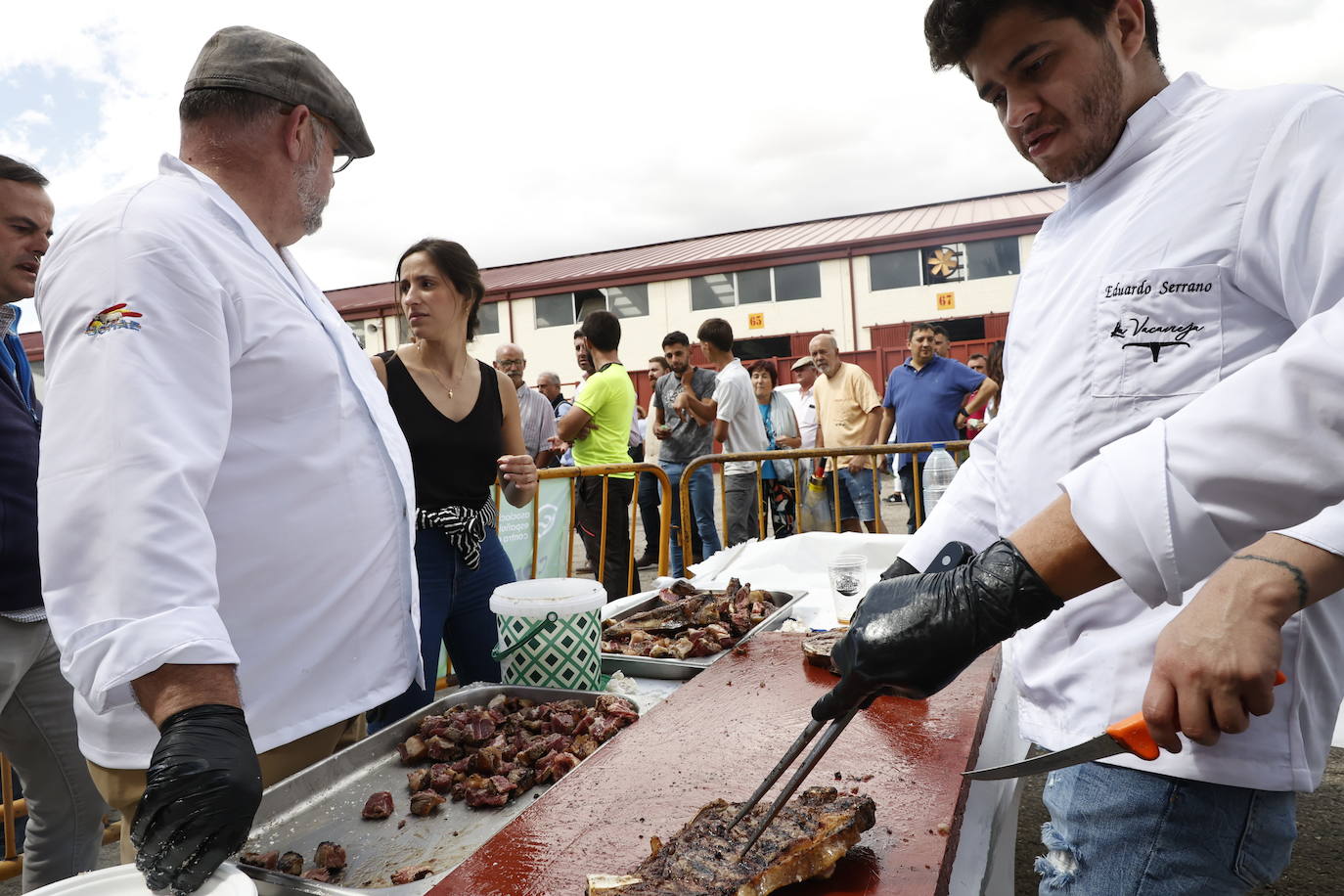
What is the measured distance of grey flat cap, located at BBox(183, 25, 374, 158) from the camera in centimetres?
184

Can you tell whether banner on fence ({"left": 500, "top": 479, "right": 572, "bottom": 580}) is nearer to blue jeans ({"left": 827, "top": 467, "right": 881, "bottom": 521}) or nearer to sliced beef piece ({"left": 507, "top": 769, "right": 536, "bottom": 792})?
sliced beef piece ({"left": 507, "top": 769, "right": 536, "bottom": 792})

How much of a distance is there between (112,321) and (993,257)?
78.8ft

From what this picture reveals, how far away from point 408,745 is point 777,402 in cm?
764

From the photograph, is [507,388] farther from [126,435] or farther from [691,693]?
[126,435]

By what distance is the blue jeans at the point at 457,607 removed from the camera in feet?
9.82

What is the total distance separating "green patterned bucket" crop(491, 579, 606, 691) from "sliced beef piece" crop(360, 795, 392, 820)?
23.8 inches

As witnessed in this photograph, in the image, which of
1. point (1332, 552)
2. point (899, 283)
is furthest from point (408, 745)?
point (899, 283)

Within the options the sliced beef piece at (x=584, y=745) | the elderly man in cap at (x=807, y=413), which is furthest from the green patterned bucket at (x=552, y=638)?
the elderly man in cap at (x=807, y=413)

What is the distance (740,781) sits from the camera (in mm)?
1590

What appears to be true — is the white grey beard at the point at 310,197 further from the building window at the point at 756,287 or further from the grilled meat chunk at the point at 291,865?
the building window at the point at 756,287

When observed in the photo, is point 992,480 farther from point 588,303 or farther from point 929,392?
point 588,303

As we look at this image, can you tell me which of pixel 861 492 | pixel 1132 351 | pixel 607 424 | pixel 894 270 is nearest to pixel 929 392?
pixel 861 492

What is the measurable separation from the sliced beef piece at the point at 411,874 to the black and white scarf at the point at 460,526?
165cm

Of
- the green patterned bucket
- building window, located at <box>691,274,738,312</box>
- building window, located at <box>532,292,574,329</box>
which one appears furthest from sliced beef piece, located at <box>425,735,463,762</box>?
building window, located at <box>532,292,574,329</box>
